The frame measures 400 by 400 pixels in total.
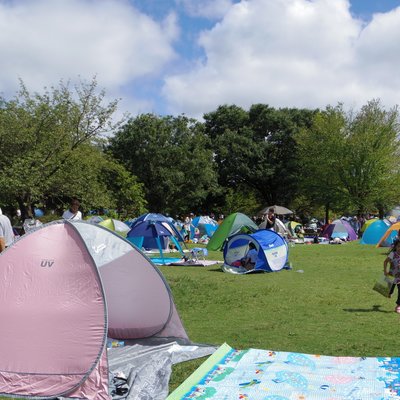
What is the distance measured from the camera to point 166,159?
3925 centimetres

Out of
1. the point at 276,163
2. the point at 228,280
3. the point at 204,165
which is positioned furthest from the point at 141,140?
the point at 228,280

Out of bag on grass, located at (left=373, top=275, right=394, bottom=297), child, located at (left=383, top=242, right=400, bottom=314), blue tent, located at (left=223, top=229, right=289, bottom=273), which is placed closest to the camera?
child, located at (left=383, top=242, right=400, bottom=314)

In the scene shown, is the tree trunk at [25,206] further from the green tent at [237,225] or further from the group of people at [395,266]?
the group of people at [395,266]

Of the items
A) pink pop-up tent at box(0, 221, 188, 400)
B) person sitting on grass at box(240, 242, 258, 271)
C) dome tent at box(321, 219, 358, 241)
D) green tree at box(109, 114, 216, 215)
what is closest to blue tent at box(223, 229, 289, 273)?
person sitting on grass at box(240, 242, 258, 271)

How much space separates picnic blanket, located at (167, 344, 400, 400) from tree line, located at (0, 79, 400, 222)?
1557 cm

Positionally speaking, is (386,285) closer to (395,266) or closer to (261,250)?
(395,266)

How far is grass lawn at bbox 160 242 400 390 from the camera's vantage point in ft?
21.5

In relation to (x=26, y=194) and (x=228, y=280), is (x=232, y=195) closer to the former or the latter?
(x=26, y=194)

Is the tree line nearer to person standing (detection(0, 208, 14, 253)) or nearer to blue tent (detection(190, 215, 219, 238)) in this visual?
blue tent (detection(190, 215, 219, 238))

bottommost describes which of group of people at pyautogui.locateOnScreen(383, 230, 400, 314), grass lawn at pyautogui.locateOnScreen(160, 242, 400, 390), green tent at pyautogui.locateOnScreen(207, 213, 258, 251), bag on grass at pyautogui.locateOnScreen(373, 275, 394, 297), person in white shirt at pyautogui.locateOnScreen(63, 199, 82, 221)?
grass lawn at pyautogui.locateOnScreen(160, 242, 400, 390)

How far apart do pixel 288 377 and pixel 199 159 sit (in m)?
34.4

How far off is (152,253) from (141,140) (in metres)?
21.7

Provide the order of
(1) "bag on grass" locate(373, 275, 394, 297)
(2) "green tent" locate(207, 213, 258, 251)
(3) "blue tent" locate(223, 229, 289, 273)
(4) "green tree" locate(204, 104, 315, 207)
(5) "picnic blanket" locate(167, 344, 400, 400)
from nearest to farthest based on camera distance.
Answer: (5) "picnic blanket" locate(167, 344, 400, 400) → (1) "bag on grass" locate(373, 275, 394, 297) → (3) "blue tent" locate(223, 229, 289, 273) → (2) "green tent" locate(207, 213, 258, 251) → (4) "green tree" locate(204, 104, 315, 207)

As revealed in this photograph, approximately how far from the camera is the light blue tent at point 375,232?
22469 millimetres
